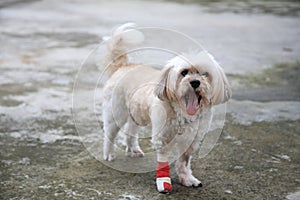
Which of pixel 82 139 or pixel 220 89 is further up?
pixel 220 89

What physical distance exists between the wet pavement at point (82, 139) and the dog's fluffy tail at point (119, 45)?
75 centimetres

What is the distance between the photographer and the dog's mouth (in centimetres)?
315

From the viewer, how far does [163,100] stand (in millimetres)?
3238

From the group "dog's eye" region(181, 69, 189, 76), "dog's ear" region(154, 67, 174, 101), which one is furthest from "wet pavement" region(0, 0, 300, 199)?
"dog's eye" region(181, 69, 189, 76)

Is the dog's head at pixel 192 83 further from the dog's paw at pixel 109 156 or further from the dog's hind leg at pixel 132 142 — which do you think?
the dog's paw at pixel 109 156

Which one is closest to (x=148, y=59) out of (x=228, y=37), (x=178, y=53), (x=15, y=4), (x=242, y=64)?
(x=178, y=53)

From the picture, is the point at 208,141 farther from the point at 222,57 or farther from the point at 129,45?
the point at 222,57

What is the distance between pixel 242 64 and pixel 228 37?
1.98 m

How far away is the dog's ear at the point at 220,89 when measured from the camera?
3.14m

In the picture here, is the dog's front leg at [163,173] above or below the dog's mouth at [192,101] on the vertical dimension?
below

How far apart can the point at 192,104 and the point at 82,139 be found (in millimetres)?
1505

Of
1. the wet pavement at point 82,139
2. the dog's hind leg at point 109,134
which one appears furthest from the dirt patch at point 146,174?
the dog's hind leg at point 109,134

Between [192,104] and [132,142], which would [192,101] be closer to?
[192,104]

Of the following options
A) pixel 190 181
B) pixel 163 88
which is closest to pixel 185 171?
pixel 190 181
